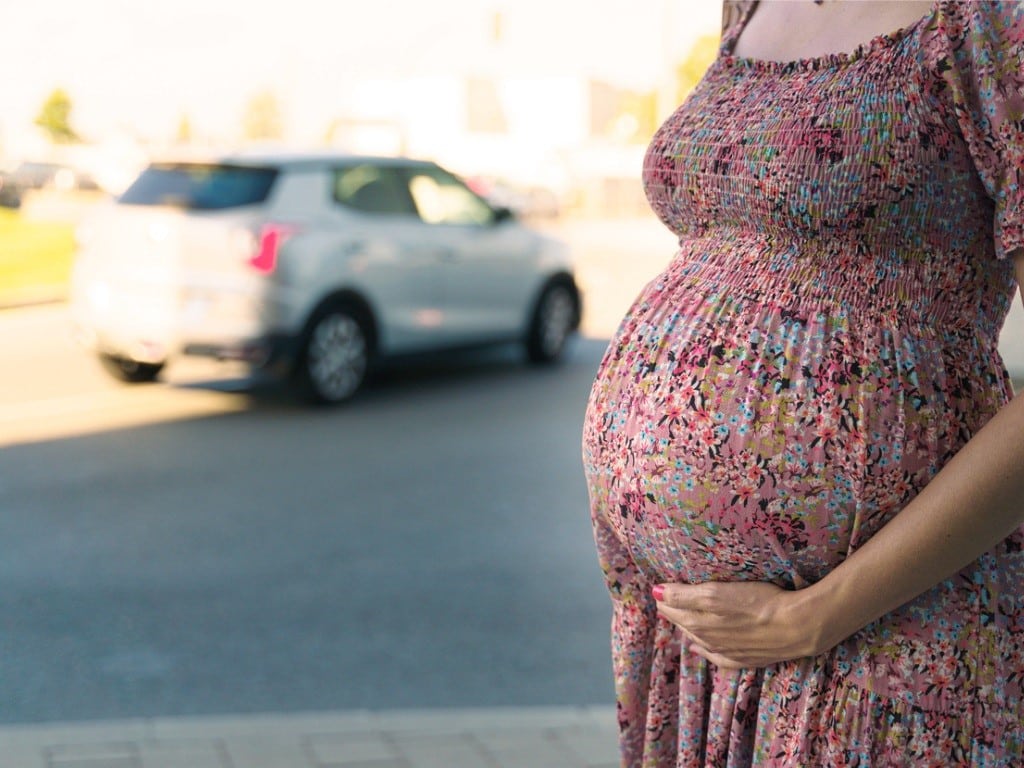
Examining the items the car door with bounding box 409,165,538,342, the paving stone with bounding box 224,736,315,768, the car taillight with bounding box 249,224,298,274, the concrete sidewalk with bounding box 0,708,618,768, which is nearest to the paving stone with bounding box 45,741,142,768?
the concrete sidewalk with bounding box 0,708,618,768

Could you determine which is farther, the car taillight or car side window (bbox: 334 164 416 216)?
car side window (bbox: 334 164 416 216)

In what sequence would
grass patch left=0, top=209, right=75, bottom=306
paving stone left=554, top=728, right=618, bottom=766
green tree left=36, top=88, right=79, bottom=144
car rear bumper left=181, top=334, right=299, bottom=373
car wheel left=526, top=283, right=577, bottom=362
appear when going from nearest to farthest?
paving stone left=554, top=728, right=618, bottom=766
car rear bumper left=181, top=334, right=299, bottom=373
car wheel left=526, top=283, right=577, bottom=362
grass patch left=0, top=209, right=75, bottom=306
green tree left=36, top=88, right=79, bottom=144

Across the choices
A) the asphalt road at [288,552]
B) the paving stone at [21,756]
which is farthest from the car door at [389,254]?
the paving stone at [21,756]

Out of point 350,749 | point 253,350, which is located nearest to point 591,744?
point 350,749

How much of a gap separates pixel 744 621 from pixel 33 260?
18252mm

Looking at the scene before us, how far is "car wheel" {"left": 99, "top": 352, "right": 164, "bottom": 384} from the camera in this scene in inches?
397

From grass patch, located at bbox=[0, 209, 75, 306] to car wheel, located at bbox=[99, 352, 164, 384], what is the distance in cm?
323

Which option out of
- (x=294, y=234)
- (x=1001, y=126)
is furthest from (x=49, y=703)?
(x=294, y=234)

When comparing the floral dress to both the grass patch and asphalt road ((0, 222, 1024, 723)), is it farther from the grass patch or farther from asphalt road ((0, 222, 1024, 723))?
the grass patch

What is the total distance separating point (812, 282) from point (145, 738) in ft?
9.31

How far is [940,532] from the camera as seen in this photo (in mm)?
1482

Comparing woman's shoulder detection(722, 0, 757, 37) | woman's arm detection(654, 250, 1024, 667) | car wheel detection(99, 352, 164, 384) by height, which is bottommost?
car wheel detection(99, 352, 164, 384)

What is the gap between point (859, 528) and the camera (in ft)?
5.11

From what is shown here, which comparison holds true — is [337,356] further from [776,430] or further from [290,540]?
[776,430]
